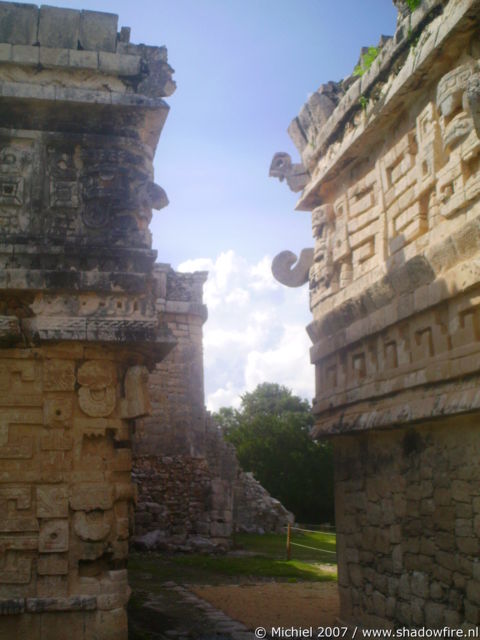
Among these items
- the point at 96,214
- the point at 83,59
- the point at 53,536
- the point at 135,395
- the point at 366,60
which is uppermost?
the point at 366,60

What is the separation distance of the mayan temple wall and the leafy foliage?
213cm

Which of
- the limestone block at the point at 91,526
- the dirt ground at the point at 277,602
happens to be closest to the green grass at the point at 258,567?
the dirt ground at the point at 277,602

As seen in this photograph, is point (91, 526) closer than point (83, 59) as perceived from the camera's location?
Yes

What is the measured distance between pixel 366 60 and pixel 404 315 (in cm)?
288

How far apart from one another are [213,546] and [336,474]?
302 inches

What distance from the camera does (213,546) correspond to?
14984 mm

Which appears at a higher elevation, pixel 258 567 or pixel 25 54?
pixel 25 54

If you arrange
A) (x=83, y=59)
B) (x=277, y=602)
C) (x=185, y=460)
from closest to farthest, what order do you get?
(x=83, y=59) → (x=277, y=602) → (x=185, y=460)

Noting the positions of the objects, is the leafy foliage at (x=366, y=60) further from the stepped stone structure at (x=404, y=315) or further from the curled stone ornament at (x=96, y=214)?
the curled stone ornament at (x=96, y=214)

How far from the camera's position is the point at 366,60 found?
7.54 m

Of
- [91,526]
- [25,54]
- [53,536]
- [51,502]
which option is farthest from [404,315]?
[25,54]

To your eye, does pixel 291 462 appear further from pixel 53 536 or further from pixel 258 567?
pixel 53 536

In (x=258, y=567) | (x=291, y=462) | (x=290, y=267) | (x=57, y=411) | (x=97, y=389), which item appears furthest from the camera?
(x=291, y=462)

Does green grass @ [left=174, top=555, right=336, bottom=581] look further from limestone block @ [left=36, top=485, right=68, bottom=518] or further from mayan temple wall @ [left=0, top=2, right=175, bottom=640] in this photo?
limestone block @ [left=36, top=485, right=68, bottom=518]
